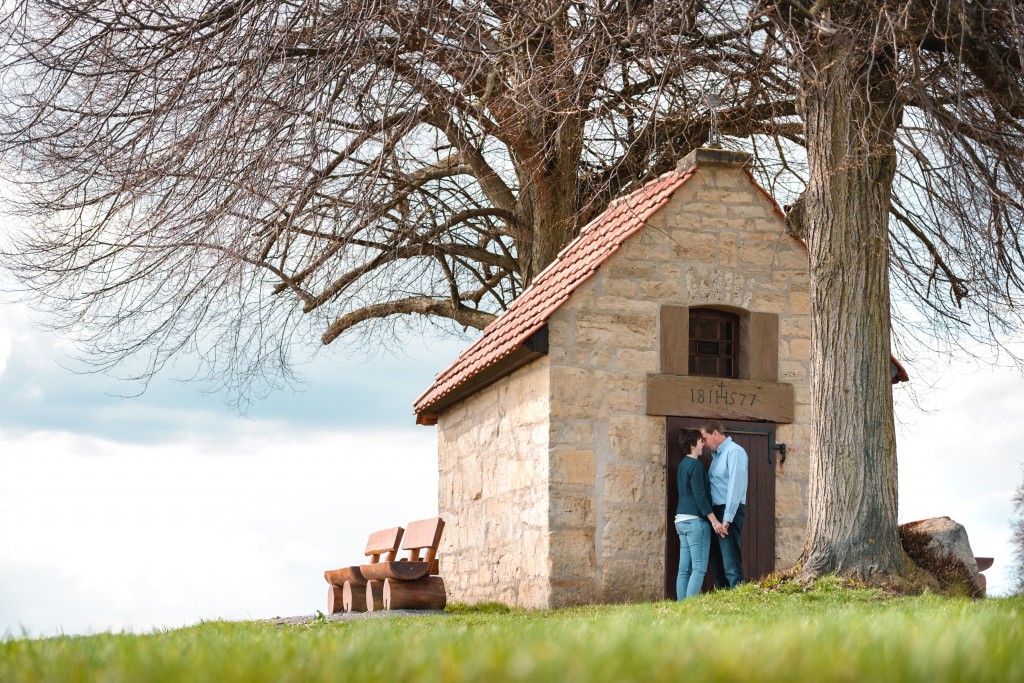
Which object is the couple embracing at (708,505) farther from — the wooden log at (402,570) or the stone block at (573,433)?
the wooden log at (402,570)

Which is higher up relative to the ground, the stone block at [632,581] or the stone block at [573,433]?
the stone block at [573,433]

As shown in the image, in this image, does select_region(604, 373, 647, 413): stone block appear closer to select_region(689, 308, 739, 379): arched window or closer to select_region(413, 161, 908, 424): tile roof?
select_region(689, 308, 739, 379): arched window

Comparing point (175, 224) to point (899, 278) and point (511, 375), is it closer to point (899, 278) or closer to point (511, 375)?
point (511, 375)

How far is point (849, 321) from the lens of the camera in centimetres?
1111

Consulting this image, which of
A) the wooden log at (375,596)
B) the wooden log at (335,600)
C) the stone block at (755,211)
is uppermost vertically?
the stone block at (755,211)

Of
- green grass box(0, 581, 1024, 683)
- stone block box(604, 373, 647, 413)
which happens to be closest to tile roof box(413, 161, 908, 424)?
stone block box(604, 373, 647, 413)

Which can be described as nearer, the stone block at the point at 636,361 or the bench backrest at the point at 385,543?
the stone block at the point at 636,361

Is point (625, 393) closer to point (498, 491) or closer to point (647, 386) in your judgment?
point (647, 386)

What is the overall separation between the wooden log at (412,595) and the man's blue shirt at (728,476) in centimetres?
331

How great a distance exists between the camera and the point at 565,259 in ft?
46.0

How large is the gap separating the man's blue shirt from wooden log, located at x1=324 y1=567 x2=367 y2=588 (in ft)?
14.6

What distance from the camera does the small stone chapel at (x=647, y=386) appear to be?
479 inches

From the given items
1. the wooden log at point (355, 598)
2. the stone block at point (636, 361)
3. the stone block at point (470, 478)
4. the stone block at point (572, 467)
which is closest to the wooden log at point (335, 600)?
the wooden log at point (355, 598)

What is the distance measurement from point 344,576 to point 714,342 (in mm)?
5394
